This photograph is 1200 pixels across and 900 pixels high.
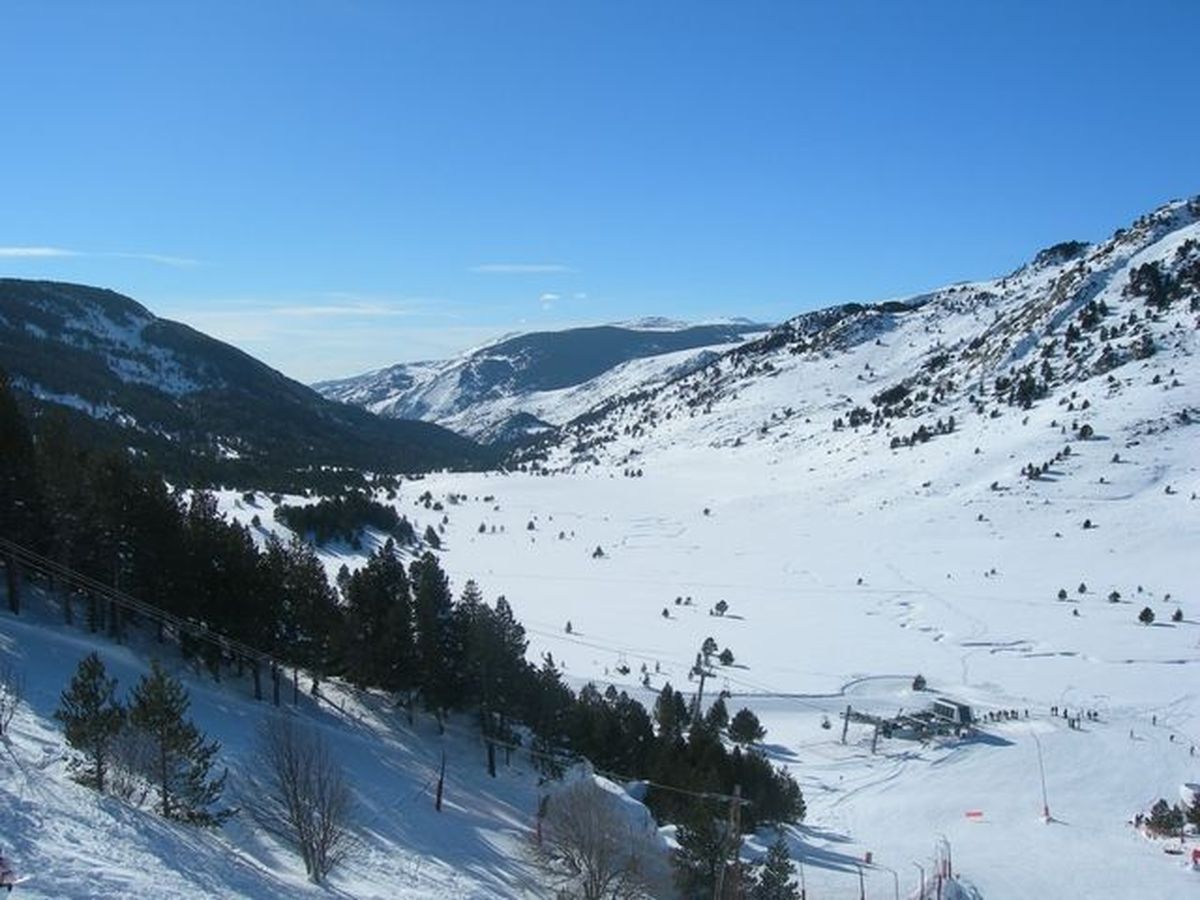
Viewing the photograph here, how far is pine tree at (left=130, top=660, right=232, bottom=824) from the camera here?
26.8m

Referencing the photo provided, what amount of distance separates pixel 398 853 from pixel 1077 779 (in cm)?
4725

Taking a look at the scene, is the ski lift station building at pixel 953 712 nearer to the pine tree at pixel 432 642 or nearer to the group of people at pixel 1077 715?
the group of people at pixel 1077 715

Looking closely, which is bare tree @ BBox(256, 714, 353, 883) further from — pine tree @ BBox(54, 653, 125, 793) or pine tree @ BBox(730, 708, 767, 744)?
pine tree @ BBox(730, 708, 767, 744)

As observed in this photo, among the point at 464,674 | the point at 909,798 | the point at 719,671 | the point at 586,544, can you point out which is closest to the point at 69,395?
the point at 586,544

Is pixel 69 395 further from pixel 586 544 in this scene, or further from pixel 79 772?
pixel 79 772

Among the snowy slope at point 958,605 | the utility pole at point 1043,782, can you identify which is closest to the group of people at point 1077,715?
the snowy slope at point 958,605

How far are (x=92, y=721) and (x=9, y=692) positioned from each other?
6445 mm

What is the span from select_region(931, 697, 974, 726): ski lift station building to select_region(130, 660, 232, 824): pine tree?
189ft

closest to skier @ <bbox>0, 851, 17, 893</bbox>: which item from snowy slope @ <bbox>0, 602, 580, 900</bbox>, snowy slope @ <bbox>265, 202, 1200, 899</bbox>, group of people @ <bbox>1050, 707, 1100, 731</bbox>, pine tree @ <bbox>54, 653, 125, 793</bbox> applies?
snowy slope @ <bbox>0, 602, 580, 900</bbox>

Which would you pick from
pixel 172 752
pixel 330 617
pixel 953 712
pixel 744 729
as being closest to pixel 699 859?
pixel 172 752

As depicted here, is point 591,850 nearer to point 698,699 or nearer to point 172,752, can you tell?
point 172,752

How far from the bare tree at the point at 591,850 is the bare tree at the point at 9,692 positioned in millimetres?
17994

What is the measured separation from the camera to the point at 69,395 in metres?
193

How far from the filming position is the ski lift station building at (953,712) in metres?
70.5
